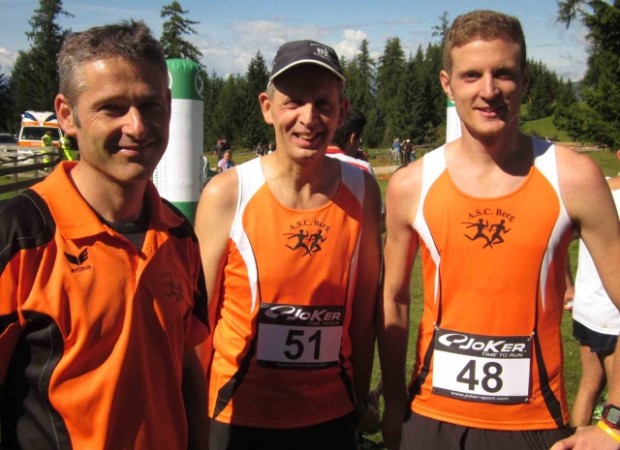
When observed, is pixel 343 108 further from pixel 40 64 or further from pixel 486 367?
pixel 40 64

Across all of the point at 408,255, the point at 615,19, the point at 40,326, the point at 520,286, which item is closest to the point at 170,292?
the point at 40,326

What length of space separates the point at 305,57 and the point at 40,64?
68577 millimetres

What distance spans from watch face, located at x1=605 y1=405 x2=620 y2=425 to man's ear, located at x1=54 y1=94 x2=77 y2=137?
198 cm

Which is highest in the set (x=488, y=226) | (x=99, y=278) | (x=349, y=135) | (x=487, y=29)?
(x=487, y=29)

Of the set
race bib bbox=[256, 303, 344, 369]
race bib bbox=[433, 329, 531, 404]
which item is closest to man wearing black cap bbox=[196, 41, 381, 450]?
race bib bbox=[256, 303, 344, 369]

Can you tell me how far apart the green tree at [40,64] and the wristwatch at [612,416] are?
2572 inches

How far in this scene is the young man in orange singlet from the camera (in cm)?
242

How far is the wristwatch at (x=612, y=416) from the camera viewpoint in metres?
2.19

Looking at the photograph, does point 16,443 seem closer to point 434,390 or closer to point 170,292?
point 170,292

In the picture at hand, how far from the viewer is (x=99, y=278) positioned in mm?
1802

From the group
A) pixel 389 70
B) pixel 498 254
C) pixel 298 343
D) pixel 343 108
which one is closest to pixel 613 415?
pixel 498 254

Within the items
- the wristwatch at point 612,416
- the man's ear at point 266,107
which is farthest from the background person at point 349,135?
the wristwatch at point 612,416

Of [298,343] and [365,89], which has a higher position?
[365,89]

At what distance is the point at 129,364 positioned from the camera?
6.02 ft
